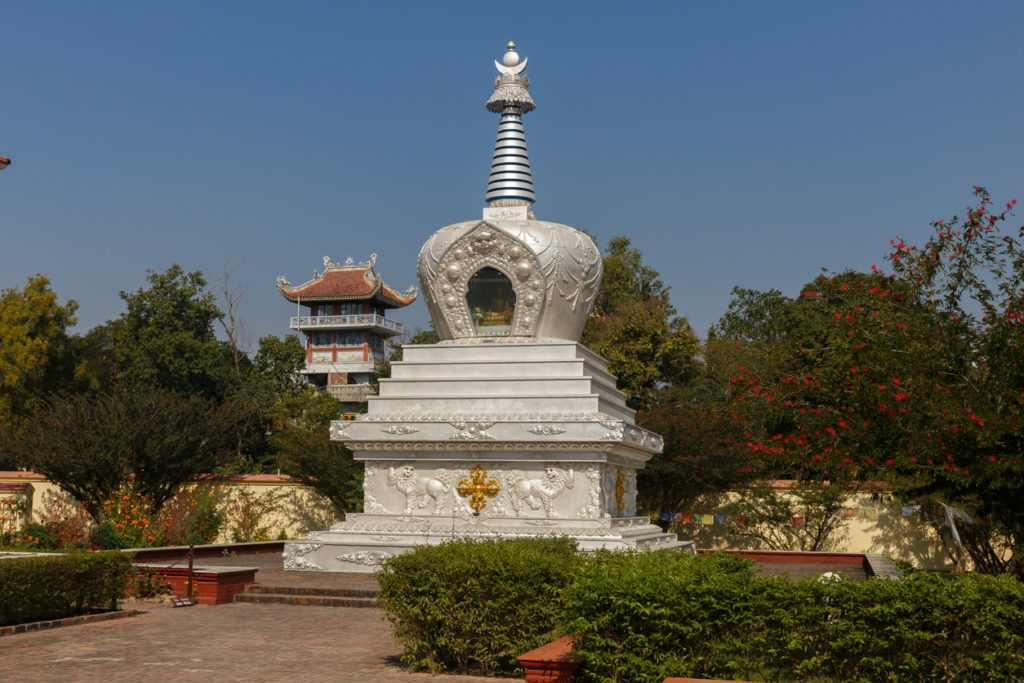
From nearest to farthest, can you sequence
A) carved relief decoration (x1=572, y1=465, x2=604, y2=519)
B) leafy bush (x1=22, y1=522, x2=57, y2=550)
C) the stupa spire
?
1. carved relief decoration (x1=572, y1=465, x2=604, y2=519)
2. leafy bush (x1=22, y1=522, x2=57, y2=550)
3. the stupa spire

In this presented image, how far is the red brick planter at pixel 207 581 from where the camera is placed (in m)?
15.3

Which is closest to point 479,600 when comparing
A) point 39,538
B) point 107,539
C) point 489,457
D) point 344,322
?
point 489,457

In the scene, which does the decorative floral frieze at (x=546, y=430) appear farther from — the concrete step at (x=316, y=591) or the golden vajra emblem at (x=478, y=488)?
the concrete step at (x=316, y=591)

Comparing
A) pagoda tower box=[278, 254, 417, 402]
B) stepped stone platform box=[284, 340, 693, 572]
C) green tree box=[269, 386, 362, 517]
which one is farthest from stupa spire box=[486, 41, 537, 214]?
pagoda tower box=[278, 254, 417, 402]

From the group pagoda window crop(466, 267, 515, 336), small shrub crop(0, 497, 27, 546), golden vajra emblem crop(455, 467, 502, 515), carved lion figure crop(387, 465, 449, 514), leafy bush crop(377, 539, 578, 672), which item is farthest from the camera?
small shrub crop(0, 497, 27, 546)

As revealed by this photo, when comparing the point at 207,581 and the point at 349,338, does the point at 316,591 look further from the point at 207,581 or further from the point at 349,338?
the point at 349,338

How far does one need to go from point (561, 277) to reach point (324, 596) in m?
8.85

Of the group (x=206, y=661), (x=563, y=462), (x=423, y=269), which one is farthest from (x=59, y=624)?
(x=423, y=269)

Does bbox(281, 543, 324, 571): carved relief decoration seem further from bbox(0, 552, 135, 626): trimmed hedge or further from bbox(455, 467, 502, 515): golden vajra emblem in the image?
bbox(0, 552, 135, 626): trimmed hedge

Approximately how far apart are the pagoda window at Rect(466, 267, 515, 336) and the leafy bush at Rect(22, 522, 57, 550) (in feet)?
31.9

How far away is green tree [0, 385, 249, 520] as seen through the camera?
79.5ft

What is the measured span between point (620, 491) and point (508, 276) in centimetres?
510

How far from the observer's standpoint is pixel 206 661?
10336 millimetres

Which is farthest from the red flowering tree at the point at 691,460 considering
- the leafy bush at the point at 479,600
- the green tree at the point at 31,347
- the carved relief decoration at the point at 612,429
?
the green tree at the point at 31,347
